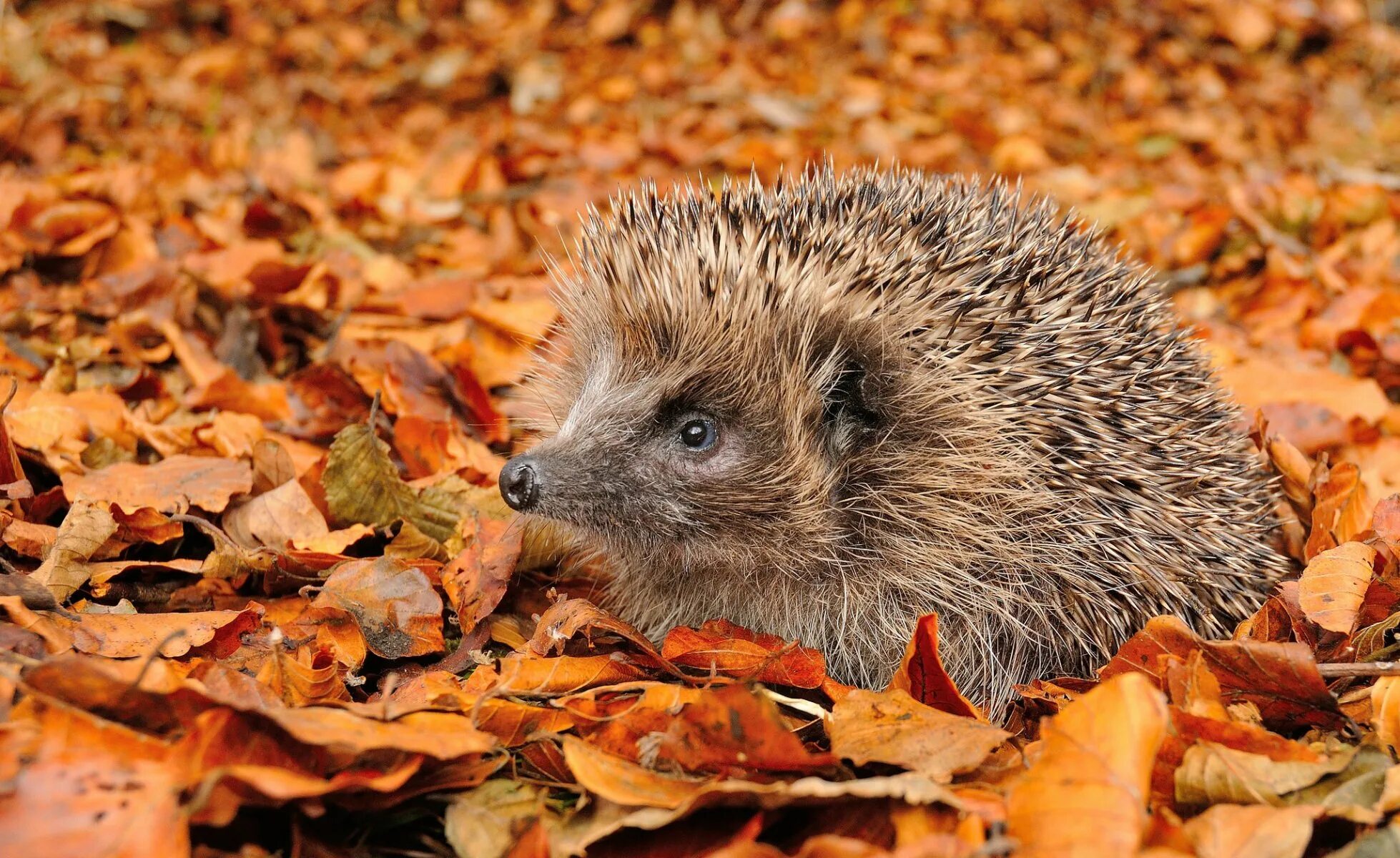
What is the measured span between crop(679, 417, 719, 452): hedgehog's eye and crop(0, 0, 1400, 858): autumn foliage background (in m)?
0.46

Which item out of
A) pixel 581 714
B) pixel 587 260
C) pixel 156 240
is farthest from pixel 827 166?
pixel 156 240

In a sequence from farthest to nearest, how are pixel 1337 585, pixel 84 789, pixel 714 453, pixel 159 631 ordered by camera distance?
pixel 714 453 < pixel 1337 585 < pixel 159 631 < pixel 84 789

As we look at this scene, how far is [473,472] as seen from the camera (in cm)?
339

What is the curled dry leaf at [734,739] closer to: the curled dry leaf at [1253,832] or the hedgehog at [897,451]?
the curled dry leaf at [1253,832]

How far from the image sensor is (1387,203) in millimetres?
5543

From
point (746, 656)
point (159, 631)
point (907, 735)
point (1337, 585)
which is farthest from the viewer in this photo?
point (746, 656)

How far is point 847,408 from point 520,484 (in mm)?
831

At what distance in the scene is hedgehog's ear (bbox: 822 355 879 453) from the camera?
108 inches

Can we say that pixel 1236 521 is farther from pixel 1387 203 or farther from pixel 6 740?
pixel 1387 203

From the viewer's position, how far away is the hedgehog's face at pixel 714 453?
272cm

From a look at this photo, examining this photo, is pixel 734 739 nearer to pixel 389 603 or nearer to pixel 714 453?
pixel 714 453

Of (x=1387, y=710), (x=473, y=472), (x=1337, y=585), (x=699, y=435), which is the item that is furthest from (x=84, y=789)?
(x=1337, y=585)

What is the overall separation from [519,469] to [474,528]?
44cm

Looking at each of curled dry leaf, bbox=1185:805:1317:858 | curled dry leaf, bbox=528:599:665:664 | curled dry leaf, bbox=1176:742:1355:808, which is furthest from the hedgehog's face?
curled dry leaf, bbox=1185:805:1317:858
